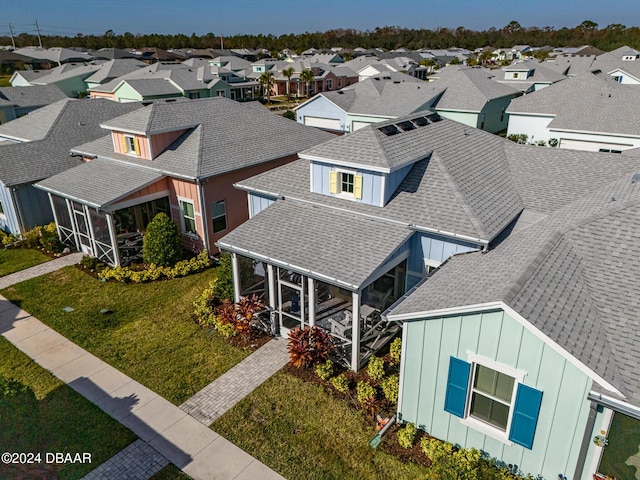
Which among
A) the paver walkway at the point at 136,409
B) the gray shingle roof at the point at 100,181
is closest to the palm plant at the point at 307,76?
the gray shingle roof at the point at 100,181

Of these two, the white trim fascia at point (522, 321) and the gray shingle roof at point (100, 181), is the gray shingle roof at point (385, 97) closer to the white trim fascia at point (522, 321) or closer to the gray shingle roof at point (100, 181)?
the gray shingle roof at point (100, 181)

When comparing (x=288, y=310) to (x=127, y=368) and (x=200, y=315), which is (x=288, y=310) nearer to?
(x=200, y=315)

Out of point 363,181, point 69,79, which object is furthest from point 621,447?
point 69,79

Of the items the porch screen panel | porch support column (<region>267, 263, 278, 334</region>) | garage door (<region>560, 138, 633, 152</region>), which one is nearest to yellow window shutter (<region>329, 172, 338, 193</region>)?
porch support column (<region>267, 263, 278, 334</region>)

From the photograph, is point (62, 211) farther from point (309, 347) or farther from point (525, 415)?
point (525, 415)

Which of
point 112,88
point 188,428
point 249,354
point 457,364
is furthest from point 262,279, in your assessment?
point 112,88

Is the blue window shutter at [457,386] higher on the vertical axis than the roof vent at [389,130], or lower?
Result: lower

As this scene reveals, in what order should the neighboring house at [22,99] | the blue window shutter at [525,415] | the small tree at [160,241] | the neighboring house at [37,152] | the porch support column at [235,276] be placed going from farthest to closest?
1. the neighboring house at [22,99]
2. the neighboring house at [37,152]
3. the small tree at [160,241]
4. the porch support column at [235,276]
5. the blue window shutter at [525,415]
